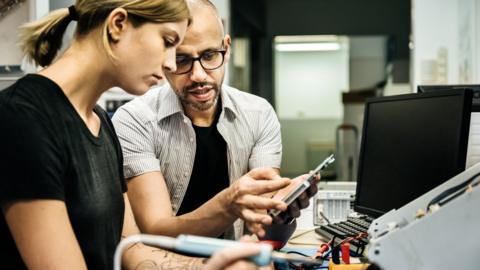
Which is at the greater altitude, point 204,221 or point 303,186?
point 303,186

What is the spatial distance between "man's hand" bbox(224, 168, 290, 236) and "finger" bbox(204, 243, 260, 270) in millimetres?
390

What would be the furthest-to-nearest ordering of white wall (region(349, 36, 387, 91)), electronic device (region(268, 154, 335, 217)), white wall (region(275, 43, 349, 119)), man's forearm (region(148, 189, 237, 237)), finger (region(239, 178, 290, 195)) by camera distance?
white wall (region(275, 43, 349, 119)) < white wall (region(349, 36, 387, 91)) < man's forearm (region(148, 189, 237, 237)) < finger (region(239, 178, 290, 195)) < electronic device (region(268, 154, 335, 217))

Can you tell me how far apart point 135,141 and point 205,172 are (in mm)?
245

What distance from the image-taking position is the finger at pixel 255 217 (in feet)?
3.45

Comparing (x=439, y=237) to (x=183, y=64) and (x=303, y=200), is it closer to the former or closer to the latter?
(x=303, y=200)

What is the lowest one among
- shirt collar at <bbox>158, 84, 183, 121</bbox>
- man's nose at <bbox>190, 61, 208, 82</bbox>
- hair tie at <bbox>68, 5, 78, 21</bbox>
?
shirt collar at <bbox>158, 84, 183, 121</bbox>

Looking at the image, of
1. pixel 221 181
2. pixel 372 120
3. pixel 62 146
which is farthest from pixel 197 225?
pixel 372 120

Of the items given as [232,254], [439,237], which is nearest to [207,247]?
[232,254]

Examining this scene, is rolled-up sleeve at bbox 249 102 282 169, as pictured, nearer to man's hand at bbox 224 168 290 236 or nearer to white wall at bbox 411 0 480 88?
man's hand at bbox 224 168 290 236

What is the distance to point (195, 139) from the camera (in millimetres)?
1610

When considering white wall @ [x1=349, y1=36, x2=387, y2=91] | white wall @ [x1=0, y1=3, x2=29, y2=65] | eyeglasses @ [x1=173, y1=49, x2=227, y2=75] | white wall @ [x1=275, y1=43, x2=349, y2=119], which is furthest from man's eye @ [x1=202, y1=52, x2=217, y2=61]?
white wall @ [x1=275, y1=43, x2=349, y2=119]

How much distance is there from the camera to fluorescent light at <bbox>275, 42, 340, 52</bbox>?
24.8 ft

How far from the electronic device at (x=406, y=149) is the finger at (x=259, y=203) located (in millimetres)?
396

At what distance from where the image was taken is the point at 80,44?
3.44 feet
